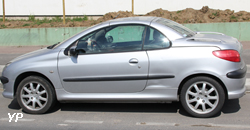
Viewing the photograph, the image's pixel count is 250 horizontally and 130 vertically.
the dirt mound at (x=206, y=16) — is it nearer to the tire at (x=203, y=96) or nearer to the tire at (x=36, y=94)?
the tire at (x=203, y=96)

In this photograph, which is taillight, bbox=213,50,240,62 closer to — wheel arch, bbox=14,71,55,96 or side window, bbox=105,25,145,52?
side window, bbox=105,25,145,52

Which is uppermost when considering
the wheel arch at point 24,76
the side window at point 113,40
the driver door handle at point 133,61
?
the side window at point 113,40

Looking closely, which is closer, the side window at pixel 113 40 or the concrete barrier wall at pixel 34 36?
the side window at pixel 113 40

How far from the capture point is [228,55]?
4602mm

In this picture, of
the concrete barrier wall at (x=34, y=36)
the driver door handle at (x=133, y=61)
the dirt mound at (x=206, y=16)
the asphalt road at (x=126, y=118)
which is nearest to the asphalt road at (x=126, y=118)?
the asphalt road at (x=126, y=118)

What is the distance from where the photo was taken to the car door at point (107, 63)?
15.9 ft

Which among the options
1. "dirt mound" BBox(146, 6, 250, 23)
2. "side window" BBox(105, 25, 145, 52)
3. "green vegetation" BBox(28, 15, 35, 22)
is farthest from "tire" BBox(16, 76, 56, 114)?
"green vegetation" BBox(28, 15, 35, 22)

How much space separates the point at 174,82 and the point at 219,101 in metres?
0.74

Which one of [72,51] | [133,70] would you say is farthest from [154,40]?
[72,51]

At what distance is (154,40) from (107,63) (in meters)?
0.83

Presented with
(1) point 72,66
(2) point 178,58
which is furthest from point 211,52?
(1) point 72,66

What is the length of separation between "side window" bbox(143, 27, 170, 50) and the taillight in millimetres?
770

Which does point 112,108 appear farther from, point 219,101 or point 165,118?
point 219,101

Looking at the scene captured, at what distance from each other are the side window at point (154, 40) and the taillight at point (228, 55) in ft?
2.53
